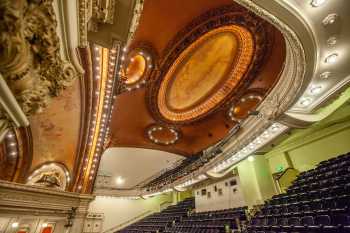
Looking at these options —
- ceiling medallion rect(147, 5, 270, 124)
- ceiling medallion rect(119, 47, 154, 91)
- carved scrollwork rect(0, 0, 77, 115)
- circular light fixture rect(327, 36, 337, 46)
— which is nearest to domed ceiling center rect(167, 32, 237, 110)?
ceiling medallion rect(147, 5, 270, 124)

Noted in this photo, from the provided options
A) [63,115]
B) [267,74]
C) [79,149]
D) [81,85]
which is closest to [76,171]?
[79,149]

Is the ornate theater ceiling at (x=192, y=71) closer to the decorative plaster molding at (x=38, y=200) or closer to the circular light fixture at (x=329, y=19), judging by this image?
the circular light fixture at (x=329, y=19)

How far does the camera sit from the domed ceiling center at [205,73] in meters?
8.62

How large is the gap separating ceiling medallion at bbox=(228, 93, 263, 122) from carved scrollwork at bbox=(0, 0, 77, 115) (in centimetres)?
1025

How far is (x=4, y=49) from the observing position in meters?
1.07

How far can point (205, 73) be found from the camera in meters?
10.7

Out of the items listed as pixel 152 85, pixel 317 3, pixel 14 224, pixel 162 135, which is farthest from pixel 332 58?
pixel 14 224

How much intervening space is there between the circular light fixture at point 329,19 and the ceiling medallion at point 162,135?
11.0 m

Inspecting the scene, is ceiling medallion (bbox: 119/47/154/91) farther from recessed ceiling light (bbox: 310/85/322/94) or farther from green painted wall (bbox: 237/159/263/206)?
green painted wall (bbox: 237/159/263/206)

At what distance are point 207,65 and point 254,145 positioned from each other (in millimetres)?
5208

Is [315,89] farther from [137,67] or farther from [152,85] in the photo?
[137,67]

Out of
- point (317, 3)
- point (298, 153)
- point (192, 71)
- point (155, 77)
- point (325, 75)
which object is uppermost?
point (192, 71)

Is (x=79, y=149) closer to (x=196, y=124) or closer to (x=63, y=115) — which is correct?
(x=63, y=115)

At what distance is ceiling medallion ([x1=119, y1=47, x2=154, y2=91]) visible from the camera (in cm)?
822
